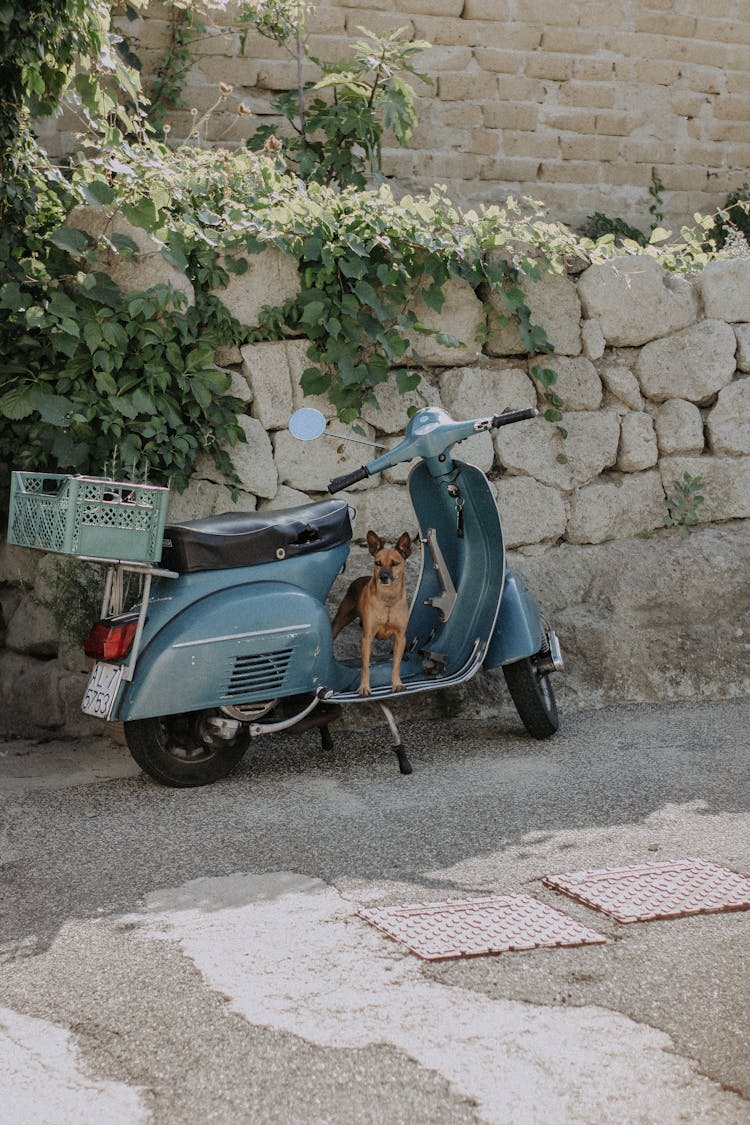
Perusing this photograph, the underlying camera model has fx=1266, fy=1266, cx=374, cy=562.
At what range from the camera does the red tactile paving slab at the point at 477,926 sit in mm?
2840

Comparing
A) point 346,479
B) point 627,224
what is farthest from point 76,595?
point 627,224

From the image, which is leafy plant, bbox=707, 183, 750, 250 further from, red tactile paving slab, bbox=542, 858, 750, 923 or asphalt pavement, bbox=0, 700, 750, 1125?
red tactile paving slab, bbox=542, 858, 750, 923

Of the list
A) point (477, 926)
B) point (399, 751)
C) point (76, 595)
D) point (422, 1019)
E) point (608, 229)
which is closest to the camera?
point (422, 1019)

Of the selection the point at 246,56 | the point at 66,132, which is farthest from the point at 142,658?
the point at 246,56

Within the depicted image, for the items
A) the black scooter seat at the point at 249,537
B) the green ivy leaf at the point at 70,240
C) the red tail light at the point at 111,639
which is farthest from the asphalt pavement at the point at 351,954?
the green ivy leaf at the point at 70,240

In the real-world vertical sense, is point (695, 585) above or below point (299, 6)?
below

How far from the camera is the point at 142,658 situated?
4043mm

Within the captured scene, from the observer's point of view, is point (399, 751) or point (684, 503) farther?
point (684, 503)

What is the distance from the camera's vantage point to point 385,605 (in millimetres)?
4516

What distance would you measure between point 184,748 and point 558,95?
551 centimetres

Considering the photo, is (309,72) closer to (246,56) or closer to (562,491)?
(246,56)

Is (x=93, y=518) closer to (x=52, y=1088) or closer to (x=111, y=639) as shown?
(x=111, y=639)

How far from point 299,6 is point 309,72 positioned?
530 millimetres

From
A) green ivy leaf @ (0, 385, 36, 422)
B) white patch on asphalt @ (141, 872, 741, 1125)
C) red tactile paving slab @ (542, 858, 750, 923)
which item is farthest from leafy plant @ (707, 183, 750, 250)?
white patch on asphalt @ (141, 872, 741, 1125)
